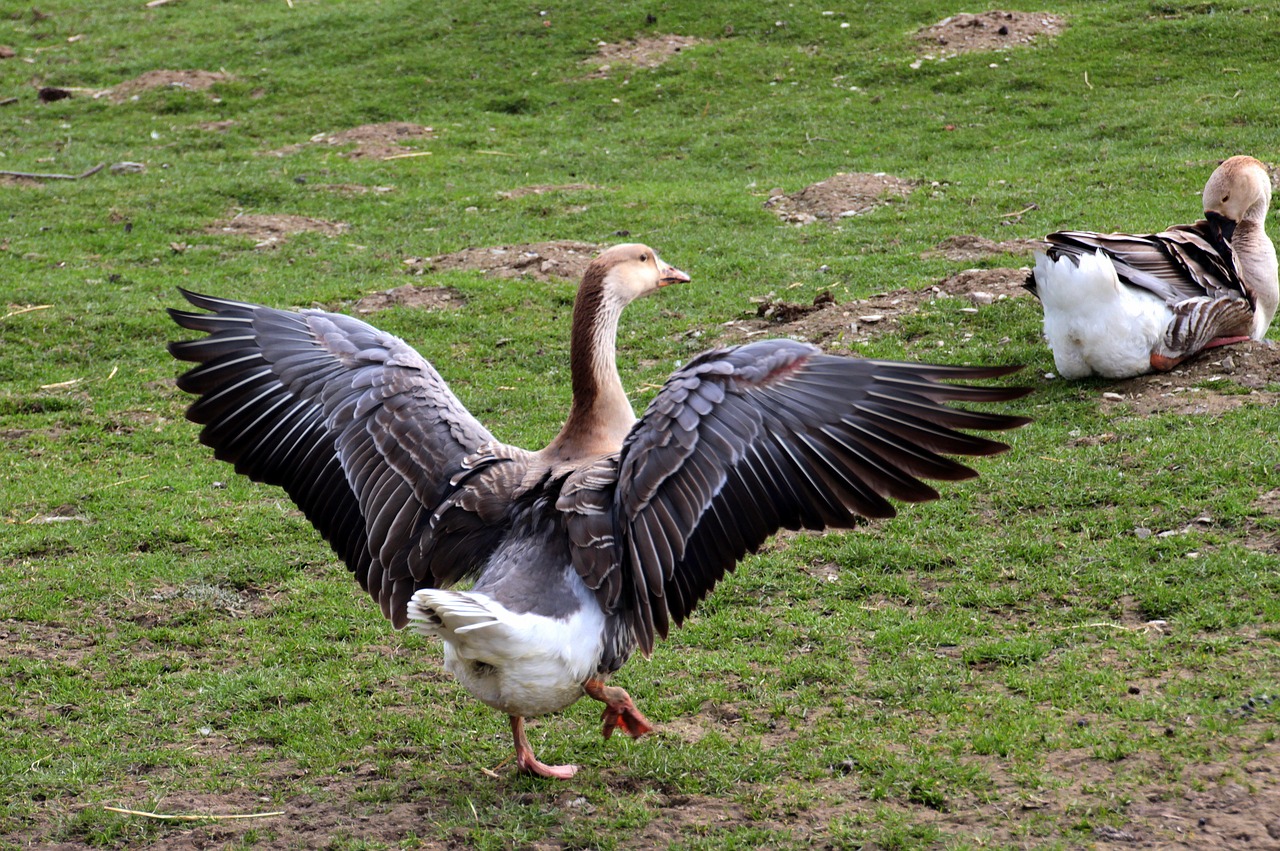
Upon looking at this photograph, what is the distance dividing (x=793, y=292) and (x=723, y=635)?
514 centimetres

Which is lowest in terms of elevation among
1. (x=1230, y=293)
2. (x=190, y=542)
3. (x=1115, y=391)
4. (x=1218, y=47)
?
(x=190, y=542)

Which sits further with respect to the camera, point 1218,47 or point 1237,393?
point 1218,47

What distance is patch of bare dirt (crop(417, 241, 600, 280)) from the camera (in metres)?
11.2

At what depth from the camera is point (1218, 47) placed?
15.7m

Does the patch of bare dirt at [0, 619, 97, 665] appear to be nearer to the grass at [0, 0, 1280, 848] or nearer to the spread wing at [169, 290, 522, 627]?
the grass at [0, 0, 1280, 848]

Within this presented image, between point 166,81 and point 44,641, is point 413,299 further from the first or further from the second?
point 166,81

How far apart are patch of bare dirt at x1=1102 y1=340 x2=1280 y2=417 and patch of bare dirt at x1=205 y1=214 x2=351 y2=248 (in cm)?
863

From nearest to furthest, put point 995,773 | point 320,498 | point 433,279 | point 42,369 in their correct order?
1. point 995,773
2. point 320,498
3. point 42,369
4. point 433,279

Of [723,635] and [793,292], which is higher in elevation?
[793,292]

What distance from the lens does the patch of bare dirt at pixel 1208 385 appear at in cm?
732

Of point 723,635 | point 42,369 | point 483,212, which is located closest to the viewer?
point 723,635

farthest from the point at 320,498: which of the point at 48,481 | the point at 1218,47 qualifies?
the point at 1218,47

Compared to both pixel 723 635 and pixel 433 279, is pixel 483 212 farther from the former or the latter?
pixel 723 635

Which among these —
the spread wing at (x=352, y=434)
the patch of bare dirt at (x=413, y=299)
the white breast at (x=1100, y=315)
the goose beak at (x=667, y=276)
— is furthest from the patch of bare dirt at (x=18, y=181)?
the white breast at (x=1100, y=315)
